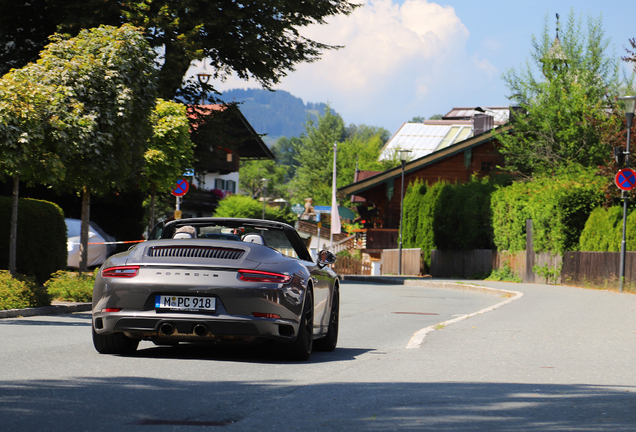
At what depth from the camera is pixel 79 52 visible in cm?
1684

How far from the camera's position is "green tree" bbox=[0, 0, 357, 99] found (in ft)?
78.5

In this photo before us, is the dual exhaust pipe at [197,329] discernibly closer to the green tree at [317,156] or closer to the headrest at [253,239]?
the headrest at [253,239]

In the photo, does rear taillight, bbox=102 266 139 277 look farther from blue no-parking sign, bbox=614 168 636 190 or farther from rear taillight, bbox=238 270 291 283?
blue no-parking sign, bbox=614 168 636 190

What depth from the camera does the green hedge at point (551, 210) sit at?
28266 mm

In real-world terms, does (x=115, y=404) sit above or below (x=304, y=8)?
below

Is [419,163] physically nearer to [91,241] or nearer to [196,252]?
[91,241]

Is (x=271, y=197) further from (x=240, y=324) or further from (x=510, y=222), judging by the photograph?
(x=240, y=324)

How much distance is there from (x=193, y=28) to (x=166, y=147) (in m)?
4.42

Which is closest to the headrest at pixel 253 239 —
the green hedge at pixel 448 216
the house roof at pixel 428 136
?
the green hedge at pixel 448 216

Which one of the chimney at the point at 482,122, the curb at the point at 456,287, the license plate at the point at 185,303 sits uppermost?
the chimney at the point at 482,122

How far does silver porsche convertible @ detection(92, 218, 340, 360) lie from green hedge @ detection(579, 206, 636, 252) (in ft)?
61.9

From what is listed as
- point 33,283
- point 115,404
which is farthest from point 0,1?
point 115,404

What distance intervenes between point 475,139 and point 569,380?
41808mm

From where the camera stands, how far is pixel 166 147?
22469 millimetres
